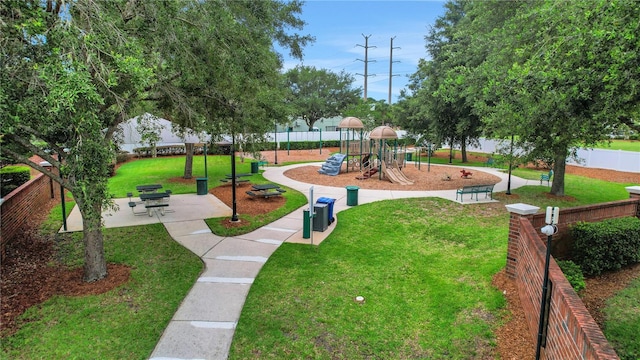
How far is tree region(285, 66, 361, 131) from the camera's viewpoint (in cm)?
4971

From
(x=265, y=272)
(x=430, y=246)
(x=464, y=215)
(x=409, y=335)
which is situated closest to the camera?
(x=409, y=335)

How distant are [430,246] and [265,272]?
4.26m

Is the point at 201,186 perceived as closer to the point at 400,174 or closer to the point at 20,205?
the point at 20,205

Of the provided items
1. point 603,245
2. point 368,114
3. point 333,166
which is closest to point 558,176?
point 603,245

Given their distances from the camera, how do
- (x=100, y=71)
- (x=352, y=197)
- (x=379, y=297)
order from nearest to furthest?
(x=100, y=71)
(x=379, y=297)
(x=352, y=197)

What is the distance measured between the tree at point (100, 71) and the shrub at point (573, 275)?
692 centimetres

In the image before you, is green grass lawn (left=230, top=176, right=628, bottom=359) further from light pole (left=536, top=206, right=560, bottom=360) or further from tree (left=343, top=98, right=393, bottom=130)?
tree (left=343, top=98, right=393, bottom=130)

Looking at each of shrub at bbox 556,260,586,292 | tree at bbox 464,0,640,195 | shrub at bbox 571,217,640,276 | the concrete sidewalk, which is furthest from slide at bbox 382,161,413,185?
shrub at bbox 556,260,586,292

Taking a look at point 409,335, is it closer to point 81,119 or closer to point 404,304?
point 404,304

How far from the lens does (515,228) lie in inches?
275

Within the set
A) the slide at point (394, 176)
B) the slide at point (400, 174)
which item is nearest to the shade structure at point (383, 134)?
the slide at point (394, 176)

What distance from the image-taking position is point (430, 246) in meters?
9.30

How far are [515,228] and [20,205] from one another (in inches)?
465

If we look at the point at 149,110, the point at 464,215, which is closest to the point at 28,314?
the point at 149,110
